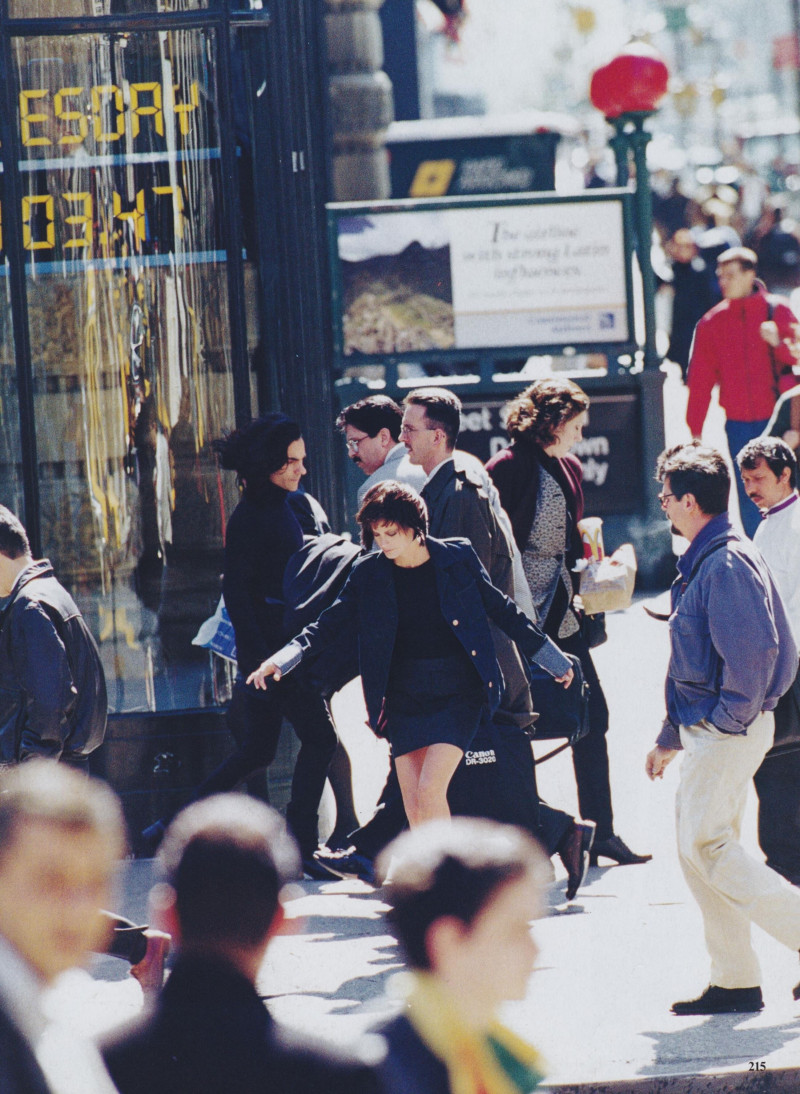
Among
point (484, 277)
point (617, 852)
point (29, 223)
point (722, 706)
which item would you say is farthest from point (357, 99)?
point (722, 706)

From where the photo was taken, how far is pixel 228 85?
285 inches

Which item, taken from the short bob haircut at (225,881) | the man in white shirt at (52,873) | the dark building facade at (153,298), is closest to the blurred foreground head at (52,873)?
the man in white shirt at (52,873)

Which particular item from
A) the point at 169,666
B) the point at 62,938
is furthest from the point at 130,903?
the point at 62,938

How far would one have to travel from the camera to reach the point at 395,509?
5539mm

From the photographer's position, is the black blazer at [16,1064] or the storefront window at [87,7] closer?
the black blazer at [16,1064]

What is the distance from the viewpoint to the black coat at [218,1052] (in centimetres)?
244

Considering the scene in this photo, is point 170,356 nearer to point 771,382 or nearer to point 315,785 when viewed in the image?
point 315,785

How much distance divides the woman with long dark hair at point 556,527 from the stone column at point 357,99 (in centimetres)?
1214

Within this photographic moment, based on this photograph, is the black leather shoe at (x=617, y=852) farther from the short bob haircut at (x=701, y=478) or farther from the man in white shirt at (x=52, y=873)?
the man in white shirt at (x=52, y=873)

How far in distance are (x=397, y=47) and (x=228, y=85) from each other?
18443mm

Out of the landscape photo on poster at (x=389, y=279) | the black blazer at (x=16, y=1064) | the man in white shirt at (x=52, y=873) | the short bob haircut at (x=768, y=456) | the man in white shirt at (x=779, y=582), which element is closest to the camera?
the black blazer at (x=16, y=1064)

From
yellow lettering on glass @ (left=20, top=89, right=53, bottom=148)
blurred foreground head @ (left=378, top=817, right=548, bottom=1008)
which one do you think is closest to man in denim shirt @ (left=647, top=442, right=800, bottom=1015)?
blurred foreground head @ (left=378, top=817, right=548, bottom=1008)

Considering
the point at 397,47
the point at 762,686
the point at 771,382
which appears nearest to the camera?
the point at 762,686

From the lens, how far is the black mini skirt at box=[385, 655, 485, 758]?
569 cm
